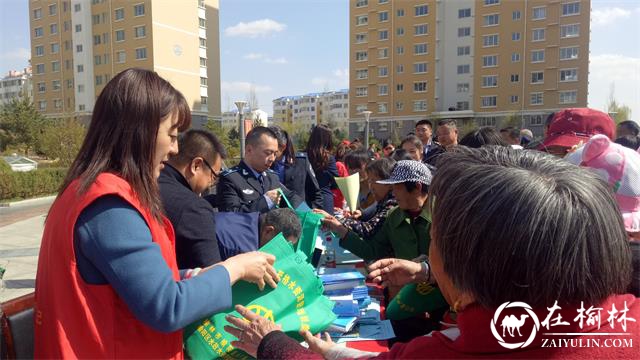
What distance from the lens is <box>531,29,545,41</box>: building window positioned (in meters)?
45.2

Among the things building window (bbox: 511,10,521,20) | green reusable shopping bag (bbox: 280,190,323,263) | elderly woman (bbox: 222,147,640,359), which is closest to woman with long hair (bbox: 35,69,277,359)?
elderly woman (bbox: 222,147,640,359)

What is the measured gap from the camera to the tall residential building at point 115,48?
41.8 meters

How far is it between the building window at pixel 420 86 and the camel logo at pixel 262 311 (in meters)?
51.3

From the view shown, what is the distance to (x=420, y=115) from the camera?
50.1m

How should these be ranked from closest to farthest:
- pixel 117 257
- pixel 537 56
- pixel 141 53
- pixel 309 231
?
pixel 117 257 < pixel 309 231 < pixel 141 53 < pixel 537 56

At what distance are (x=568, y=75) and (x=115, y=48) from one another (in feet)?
152

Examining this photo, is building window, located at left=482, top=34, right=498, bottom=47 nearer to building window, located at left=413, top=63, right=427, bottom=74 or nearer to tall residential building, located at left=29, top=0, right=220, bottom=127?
building window, located at left=413, top=63, right=427, bottom=74

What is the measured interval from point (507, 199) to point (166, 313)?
0.84 meters

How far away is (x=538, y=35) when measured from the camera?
45500mm

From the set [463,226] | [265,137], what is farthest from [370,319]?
[265,137]

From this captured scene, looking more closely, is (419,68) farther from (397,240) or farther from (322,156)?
(397,240)

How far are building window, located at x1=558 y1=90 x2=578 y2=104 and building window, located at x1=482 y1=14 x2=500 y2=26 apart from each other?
33.6 ft

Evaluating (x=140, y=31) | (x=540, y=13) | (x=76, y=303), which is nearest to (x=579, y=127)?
(x=76, y=303)

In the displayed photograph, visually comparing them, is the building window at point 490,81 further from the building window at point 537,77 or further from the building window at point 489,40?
the building window at point 537,77
